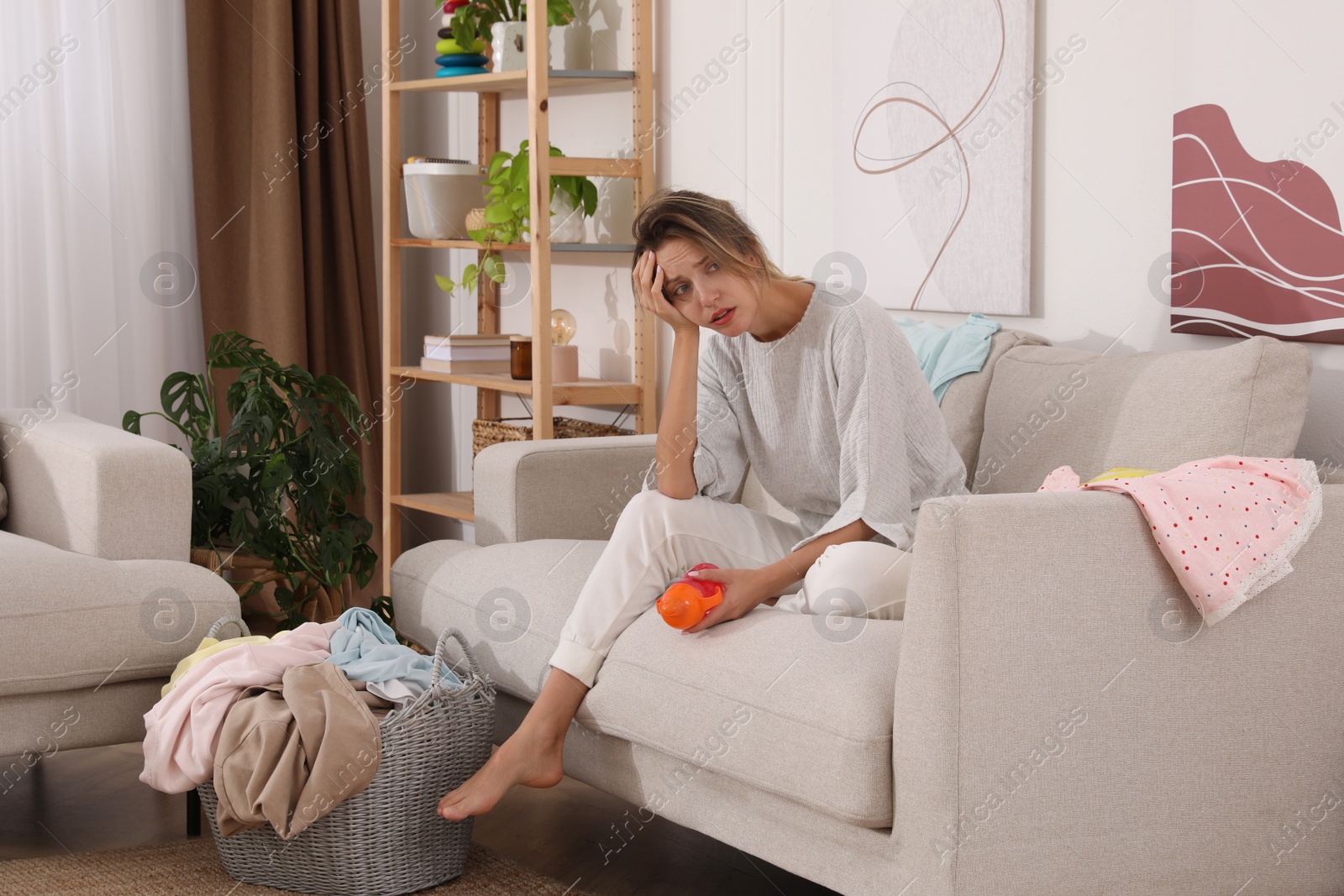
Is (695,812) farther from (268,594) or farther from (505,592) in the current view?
(268,594)

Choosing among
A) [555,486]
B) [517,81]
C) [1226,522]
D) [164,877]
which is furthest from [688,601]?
[517,81]

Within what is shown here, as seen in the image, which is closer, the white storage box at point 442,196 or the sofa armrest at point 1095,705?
the sofa armrest at point 1095,705

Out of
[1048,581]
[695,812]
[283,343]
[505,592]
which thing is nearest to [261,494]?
[505,592]

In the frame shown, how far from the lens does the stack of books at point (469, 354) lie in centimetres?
354

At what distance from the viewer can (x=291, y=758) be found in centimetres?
171

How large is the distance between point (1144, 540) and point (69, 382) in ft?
9.47

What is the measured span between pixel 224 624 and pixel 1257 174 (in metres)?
1.73

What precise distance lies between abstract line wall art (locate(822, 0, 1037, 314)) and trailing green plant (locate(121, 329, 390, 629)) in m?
1.16

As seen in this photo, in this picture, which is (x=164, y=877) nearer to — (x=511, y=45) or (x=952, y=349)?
(x=952, y=349)

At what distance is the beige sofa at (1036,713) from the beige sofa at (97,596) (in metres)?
0.70

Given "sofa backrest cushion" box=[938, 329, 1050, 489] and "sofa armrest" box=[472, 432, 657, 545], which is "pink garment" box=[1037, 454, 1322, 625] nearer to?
"sofa backrest cushion" box=[938, 329, 1050, 489]

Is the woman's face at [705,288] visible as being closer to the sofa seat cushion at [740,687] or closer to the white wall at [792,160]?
the sofa seat cushion at [740,687]

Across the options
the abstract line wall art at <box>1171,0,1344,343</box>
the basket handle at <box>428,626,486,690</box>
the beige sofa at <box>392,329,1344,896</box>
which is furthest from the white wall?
the basket handle at <box>428,626,486,690</box>

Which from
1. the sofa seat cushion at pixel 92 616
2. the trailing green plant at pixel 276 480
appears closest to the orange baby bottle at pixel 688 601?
the sofa seat cushion at pixel 92 616
